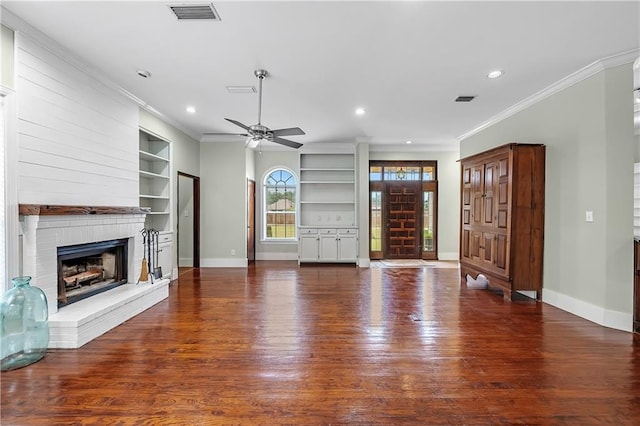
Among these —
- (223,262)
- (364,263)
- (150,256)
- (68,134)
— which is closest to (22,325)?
(68,134)

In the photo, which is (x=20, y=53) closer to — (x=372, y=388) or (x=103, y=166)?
(x=103, y=166)

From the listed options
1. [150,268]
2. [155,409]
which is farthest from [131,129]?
[155,409]

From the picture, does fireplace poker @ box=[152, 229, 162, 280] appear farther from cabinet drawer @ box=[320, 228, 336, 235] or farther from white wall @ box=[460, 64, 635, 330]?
white wall @ box=[460, 64, 635, 330]

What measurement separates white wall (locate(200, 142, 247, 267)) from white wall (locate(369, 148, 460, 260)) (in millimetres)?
3437

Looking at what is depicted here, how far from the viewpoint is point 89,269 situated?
12.5ft

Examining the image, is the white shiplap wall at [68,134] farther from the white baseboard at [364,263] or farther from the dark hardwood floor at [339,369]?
the white baseboard at [364,263]

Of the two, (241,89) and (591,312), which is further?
(241,89)

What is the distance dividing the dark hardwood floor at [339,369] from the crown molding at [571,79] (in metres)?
2.83

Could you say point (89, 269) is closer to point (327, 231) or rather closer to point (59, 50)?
point (59, 50)

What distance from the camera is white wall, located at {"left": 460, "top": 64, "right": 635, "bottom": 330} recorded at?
3314mm

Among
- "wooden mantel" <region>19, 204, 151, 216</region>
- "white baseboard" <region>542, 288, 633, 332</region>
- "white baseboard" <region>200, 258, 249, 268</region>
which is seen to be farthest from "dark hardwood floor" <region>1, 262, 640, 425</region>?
"white baseboard" <region>200, 258, 249, 268</region>

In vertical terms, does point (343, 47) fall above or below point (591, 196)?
above

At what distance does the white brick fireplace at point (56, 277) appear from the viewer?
2.78 meters

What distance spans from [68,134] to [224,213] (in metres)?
3.84
